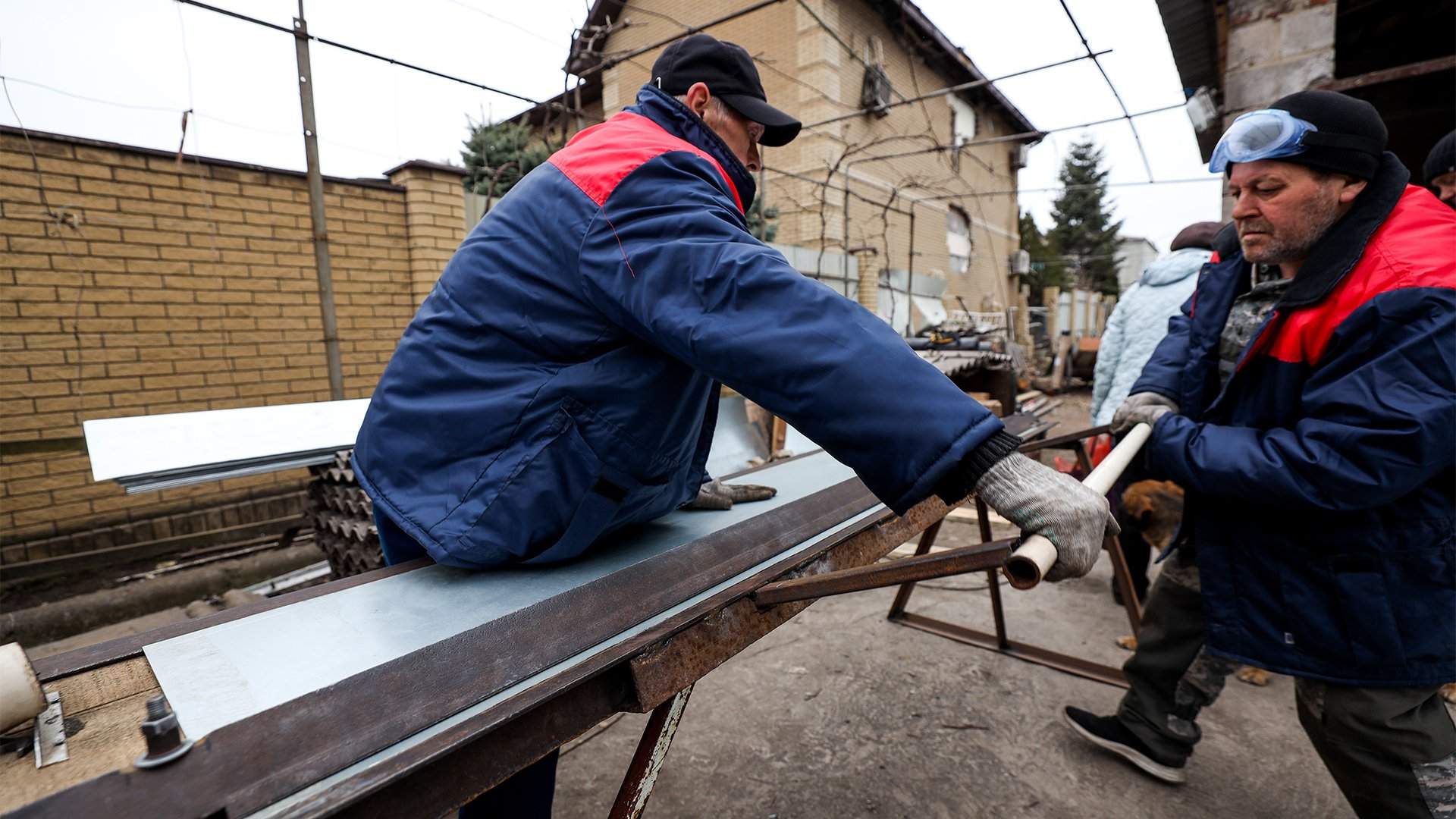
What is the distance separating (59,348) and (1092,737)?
18.7 feet

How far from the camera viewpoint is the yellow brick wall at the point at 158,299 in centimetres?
385

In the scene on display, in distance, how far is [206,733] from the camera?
84 centimetres

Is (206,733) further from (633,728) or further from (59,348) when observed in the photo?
(59,348)

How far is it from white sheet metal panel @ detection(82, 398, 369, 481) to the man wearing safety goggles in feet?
8.98

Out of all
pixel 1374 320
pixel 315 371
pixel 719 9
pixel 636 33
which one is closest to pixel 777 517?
pixel 1374 320

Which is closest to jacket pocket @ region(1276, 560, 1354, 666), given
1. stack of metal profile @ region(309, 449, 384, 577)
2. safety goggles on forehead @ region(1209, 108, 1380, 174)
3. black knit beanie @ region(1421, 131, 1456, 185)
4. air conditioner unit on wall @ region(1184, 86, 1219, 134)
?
safety goggles on forehead @ region(1209, 108, 1380, 174)

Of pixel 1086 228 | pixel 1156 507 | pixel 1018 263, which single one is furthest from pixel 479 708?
pixel 1086 228

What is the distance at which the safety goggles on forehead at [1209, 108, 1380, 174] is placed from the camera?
170 cm

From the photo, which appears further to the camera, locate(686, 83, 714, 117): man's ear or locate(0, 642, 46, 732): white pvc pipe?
locate(686, 83, 714, 117): man's ear

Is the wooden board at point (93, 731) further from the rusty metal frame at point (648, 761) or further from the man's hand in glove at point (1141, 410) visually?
the man's hand in glove at point (1141, 410)

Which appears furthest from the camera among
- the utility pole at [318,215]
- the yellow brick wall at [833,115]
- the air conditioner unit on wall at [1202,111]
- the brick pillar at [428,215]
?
the yellow brick wall at [833,115]

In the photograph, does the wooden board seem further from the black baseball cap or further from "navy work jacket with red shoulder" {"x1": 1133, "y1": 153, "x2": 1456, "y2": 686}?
"navy work jacket with red shoulder" {"x1": 1133, "y1": 153, "x2": 1456, "y2": 686}

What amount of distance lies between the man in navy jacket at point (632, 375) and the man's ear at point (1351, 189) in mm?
1268

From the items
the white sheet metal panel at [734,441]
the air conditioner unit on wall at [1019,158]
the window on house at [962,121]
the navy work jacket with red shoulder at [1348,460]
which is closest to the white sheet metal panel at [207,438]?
the white sheet metal panel at [734,441]
